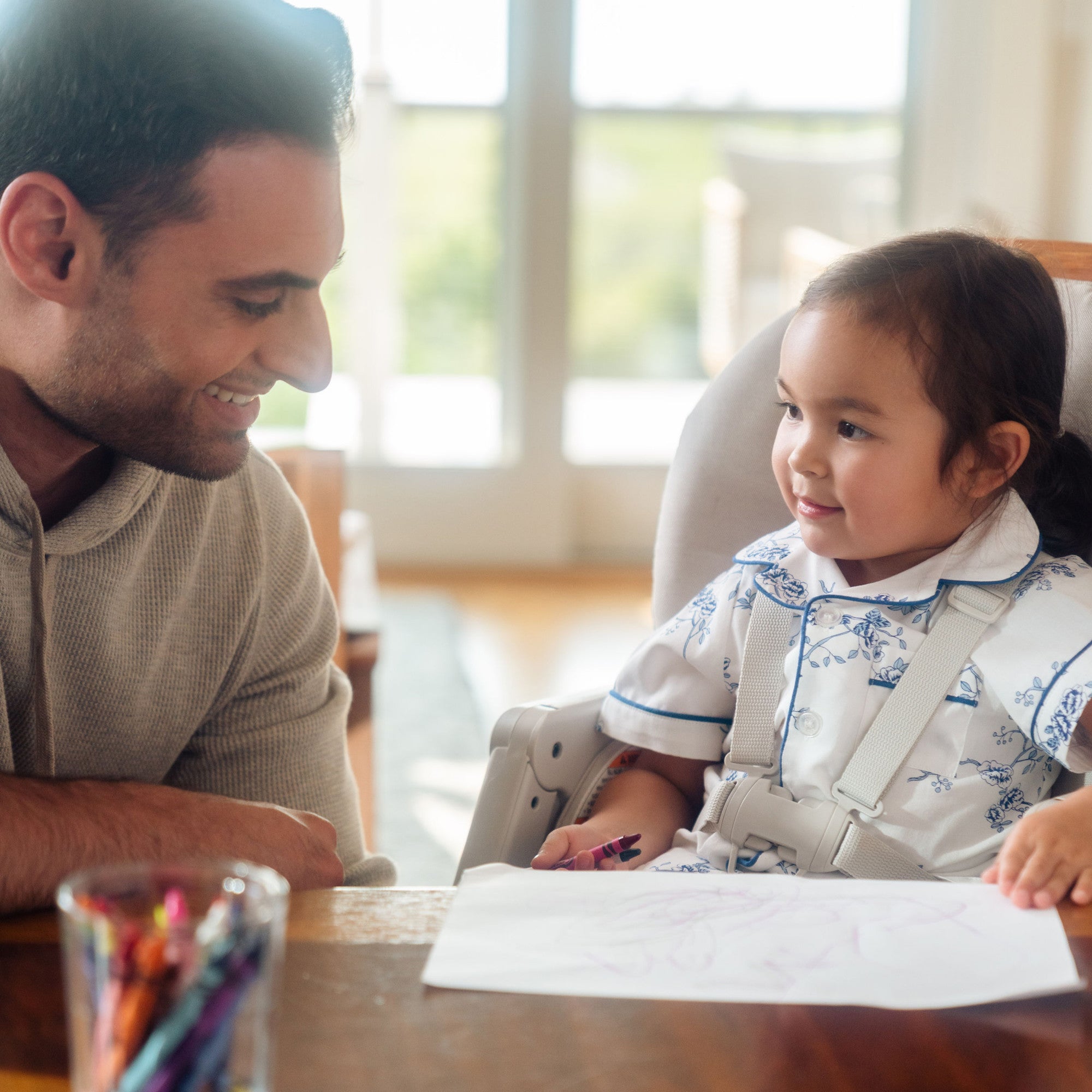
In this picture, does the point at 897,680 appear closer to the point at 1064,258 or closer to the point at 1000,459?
the point at 1000,459

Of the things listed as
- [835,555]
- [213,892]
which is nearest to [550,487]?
[835,555]

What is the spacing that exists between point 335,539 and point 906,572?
2.97 feet

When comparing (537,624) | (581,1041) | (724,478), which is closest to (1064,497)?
(724,478)

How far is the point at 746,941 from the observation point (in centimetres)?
63

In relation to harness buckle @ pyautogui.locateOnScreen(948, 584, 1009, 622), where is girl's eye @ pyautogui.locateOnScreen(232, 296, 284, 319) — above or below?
above

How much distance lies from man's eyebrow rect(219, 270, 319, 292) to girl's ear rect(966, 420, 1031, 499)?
556mm

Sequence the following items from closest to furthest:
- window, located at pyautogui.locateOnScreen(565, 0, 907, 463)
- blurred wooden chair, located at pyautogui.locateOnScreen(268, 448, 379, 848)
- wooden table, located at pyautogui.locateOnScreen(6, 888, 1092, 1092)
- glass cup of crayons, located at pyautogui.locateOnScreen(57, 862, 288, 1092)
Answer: glass cup of crayons, located at pyautogui.locateOnScreen(57, 862, 288, 1092) < wooden table, located at pyautogui.locateOnScreen(6, 888, 1092, 1092) < blurred wooden chair, located at pyautogui.locateOnScreen(268, 448, 379, 848) < window, located at pyautogui.locateOnScreen(565, 0, 907, 463)

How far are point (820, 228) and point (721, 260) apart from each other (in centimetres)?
30

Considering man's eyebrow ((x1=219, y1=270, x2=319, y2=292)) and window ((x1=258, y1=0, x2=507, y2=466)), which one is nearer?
man's eyebrow ((x1=219, y1=270, x2=319, y2=292))

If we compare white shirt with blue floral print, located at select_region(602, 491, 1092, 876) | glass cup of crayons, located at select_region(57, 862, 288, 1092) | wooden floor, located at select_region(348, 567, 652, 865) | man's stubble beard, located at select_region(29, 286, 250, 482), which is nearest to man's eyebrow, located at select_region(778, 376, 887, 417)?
white shirt with blue floral print, located at select_region(602, 491, 1092, 876)

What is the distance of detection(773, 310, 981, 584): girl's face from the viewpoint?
3.38ft

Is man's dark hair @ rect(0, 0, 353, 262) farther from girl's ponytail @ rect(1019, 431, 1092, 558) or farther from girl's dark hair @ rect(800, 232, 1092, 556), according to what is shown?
girl's ponytail @ rect(1019, 431, 1092, 558)

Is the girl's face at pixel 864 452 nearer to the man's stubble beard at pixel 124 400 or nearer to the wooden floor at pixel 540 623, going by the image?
the man's stubble beard at pixel 124 400

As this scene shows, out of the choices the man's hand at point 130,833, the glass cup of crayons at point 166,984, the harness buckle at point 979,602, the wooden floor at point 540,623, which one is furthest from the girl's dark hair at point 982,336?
the wooden floor at point 540,623
